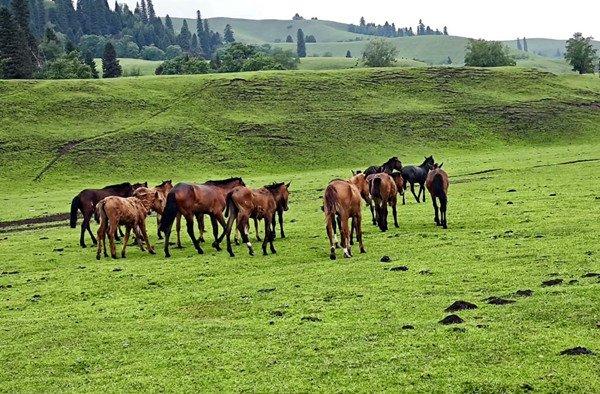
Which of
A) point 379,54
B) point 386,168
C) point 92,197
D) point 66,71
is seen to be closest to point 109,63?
point 66,71

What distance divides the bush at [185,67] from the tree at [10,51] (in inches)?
1281

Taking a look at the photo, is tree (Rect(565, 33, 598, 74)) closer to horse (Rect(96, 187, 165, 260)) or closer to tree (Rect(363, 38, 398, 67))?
tree (Rect(363, 38, 398, 67))

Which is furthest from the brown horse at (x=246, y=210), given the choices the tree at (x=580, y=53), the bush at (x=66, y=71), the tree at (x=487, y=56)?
the tree at (x=580, y=53)

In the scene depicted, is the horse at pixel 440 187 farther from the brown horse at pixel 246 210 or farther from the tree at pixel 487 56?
the tree at pixel 487 56

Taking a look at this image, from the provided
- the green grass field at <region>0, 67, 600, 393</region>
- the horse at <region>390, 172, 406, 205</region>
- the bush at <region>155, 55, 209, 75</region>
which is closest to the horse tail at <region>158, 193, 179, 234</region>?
the green grass field at <region>0, 67, 600, 393</region>

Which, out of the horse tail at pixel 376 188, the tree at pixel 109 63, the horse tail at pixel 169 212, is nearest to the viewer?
the horse tail at pixel 169 212

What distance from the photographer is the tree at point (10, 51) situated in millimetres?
94500

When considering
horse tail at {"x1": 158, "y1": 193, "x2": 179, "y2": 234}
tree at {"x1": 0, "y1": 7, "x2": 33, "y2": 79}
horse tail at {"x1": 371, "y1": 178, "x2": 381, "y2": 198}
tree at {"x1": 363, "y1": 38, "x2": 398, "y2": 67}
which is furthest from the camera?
tree at {"x1": 363, "y1": 38, "x2": 398, "y2": 67}

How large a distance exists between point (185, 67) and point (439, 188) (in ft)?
344

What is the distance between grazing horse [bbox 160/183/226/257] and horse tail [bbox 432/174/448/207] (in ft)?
26.5

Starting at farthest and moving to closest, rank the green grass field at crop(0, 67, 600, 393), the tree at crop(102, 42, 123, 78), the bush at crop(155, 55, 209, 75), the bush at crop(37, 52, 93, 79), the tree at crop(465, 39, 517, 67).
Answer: the bush at crop(155, 55, 209, 75), the tree at crop(465, 39, 517, 67), the tree at crop(102, 42, 123, 78), the bush at crop(37, 52, 93, 79), the green grass field at crop(0, 67, 600, 393)

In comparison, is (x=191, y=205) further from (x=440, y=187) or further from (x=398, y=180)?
(x=398, y=180)

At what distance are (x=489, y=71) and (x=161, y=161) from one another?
55550 millimetres

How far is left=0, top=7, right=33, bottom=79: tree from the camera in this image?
3720 inches
